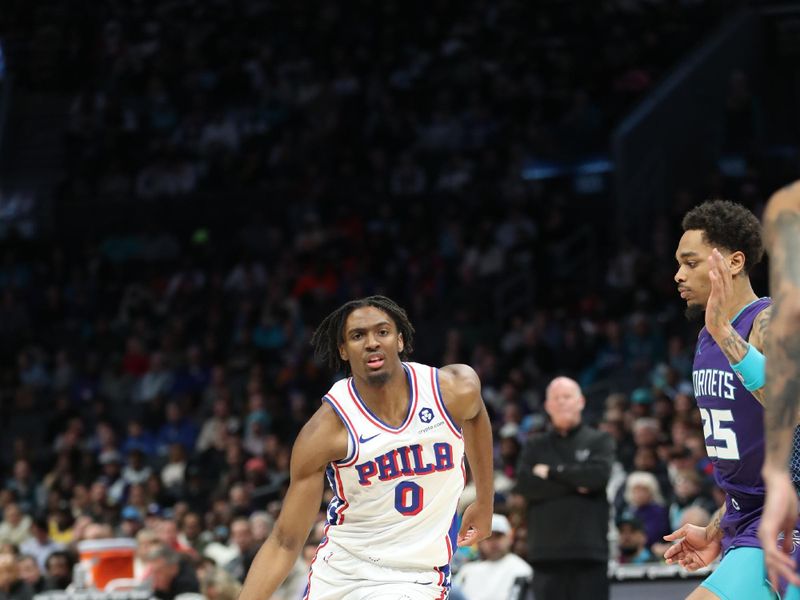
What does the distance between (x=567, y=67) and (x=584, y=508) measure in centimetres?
1211

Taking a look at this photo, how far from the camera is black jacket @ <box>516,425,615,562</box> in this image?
28.5 ft

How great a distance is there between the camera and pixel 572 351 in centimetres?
1574

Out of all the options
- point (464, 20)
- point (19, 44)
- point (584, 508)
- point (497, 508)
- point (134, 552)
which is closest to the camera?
point (584, 508)

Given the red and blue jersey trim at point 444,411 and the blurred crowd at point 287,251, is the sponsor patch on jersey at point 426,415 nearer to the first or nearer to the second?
the red and blue jersey trim at point 444,411

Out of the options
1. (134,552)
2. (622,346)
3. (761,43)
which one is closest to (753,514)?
(134,552)

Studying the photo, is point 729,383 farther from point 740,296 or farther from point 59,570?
point 59,570

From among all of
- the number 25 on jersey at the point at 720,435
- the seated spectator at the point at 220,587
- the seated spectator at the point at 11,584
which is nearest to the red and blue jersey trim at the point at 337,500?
the number 25 on jersey at the point at 720,435

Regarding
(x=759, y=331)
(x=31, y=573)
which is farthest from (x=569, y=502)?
(x=31, y=573)

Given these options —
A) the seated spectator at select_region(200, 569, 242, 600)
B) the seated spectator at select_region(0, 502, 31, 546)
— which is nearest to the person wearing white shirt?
the seated spectator at select_region(200, 569, 242, 600)

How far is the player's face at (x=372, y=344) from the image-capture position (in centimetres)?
579

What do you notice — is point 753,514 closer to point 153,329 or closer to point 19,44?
point 153,329

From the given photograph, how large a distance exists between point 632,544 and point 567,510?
200 cm

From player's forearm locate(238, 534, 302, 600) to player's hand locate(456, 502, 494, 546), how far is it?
819 millimetres

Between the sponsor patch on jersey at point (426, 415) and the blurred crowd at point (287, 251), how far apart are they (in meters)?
6.42
